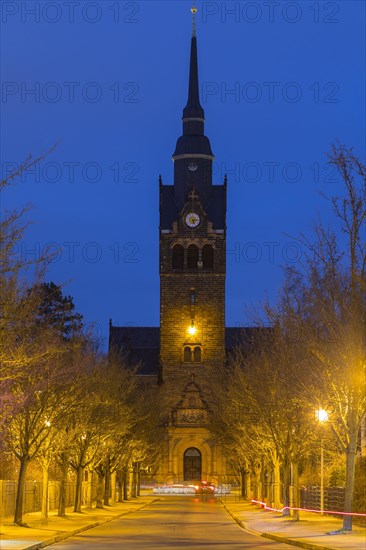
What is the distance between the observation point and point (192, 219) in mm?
124938

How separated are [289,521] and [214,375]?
79484 mm

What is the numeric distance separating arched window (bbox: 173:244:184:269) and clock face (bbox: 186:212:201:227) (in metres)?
2.86

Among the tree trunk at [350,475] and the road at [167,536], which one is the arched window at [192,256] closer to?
the road at [167,536]

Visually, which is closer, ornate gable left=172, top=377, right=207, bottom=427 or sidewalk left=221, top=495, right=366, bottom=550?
sidewalk left=221, top=495, right=366, bottom=550

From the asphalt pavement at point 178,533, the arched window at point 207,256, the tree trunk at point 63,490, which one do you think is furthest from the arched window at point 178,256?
the asphalt pavement at point 178,533

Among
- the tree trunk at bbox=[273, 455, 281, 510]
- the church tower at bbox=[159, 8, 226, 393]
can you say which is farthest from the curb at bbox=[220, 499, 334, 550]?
the church tower at bbox=[159, 8, 226, 393]

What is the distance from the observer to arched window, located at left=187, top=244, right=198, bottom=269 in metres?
125

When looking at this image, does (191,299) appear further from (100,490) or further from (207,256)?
(100,490)

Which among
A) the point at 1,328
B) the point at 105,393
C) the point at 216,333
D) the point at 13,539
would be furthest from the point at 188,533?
the point at 216,333

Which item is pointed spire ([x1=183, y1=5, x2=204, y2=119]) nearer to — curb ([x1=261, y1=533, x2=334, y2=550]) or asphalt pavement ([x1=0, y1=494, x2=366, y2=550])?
asphalt pavement ([x1=0, y1=494, x2=366, y2=550])

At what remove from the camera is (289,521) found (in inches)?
1766

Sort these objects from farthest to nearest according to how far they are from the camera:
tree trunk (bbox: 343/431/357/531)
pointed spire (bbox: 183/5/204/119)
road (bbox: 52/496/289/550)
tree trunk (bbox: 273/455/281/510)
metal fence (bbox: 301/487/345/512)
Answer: pointed spire (bbox: 183/5/204/119) → tree trunk (bbox: 273/455/281/510) → metal fence (bbox: 301/487/345/512) → tree trunk (bbox: 343/431/357/531) → road (bbox: 52/496/289/550)

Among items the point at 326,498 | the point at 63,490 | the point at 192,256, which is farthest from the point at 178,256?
the point at 63,490

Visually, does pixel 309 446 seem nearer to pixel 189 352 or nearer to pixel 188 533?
pixel 188 533
